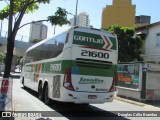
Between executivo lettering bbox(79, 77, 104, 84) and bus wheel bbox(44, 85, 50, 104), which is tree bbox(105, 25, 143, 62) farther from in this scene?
executivo lettering bbox(79, 77, 104, 84)

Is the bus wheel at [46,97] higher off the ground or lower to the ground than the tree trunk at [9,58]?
lower

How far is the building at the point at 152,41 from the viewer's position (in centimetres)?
2661

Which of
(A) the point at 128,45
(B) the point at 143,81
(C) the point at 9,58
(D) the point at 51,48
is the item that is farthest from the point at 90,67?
(A) the point at 128,45

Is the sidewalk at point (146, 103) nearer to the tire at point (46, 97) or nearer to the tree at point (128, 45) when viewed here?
the tire at point (46, 97)

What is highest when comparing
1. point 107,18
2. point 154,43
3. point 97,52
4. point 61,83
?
point 107,18

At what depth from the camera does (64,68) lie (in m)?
12.2

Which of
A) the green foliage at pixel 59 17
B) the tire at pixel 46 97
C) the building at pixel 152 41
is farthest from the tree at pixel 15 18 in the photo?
the building at pixel 152 41

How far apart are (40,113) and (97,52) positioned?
3.39m

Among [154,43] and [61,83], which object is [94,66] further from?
[154,43]

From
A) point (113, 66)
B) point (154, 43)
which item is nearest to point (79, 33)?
point (113, 66)

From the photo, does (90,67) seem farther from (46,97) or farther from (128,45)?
(128,45)

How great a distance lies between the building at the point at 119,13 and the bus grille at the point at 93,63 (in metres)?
57.8

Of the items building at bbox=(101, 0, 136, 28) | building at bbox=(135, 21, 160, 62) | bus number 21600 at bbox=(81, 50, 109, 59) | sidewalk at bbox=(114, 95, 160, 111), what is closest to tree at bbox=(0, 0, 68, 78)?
bus number 21600 at bbox=(81, 50, 109, 59)

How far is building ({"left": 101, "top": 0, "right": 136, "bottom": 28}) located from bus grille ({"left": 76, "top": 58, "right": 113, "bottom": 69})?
190 feet
